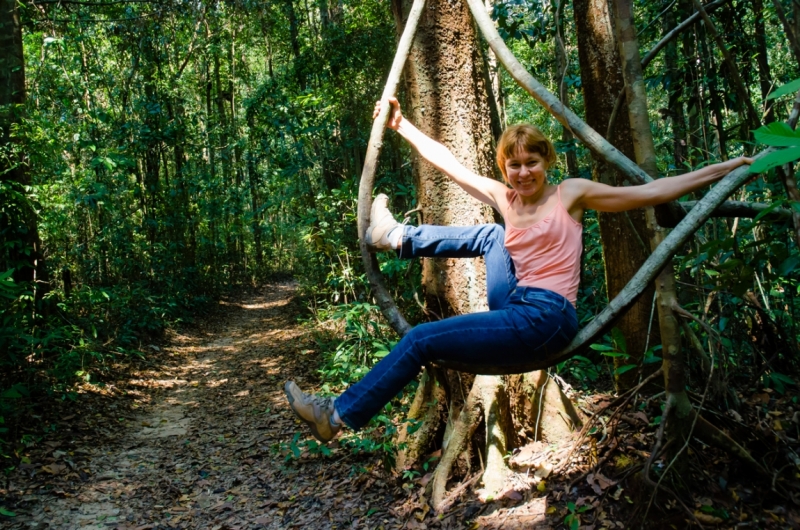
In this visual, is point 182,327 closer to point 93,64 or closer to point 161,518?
point 93,64

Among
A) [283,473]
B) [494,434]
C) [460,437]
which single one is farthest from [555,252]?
[283,473]

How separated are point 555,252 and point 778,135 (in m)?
1.39

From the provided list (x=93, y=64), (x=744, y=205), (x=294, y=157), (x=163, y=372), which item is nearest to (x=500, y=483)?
(x=744, y=205)

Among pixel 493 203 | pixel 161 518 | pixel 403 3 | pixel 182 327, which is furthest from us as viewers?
pixel 182 327

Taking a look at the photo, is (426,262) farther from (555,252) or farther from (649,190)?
(649,190)

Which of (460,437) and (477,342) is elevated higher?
(477,342)

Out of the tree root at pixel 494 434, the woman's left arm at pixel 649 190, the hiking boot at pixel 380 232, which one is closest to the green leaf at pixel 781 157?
the woman's left arm at pixel 649 190

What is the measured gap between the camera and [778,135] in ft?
5.13

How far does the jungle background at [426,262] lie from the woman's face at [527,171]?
0.56 meters

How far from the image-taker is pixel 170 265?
12812 millimetres

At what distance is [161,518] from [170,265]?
357 inches

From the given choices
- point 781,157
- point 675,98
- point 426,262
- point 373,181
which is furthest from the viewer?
point 675,98

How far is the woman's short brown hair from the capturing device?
9.64 ft

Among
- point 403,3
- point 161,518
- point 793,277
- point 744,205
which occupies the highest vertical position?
point 403,3
